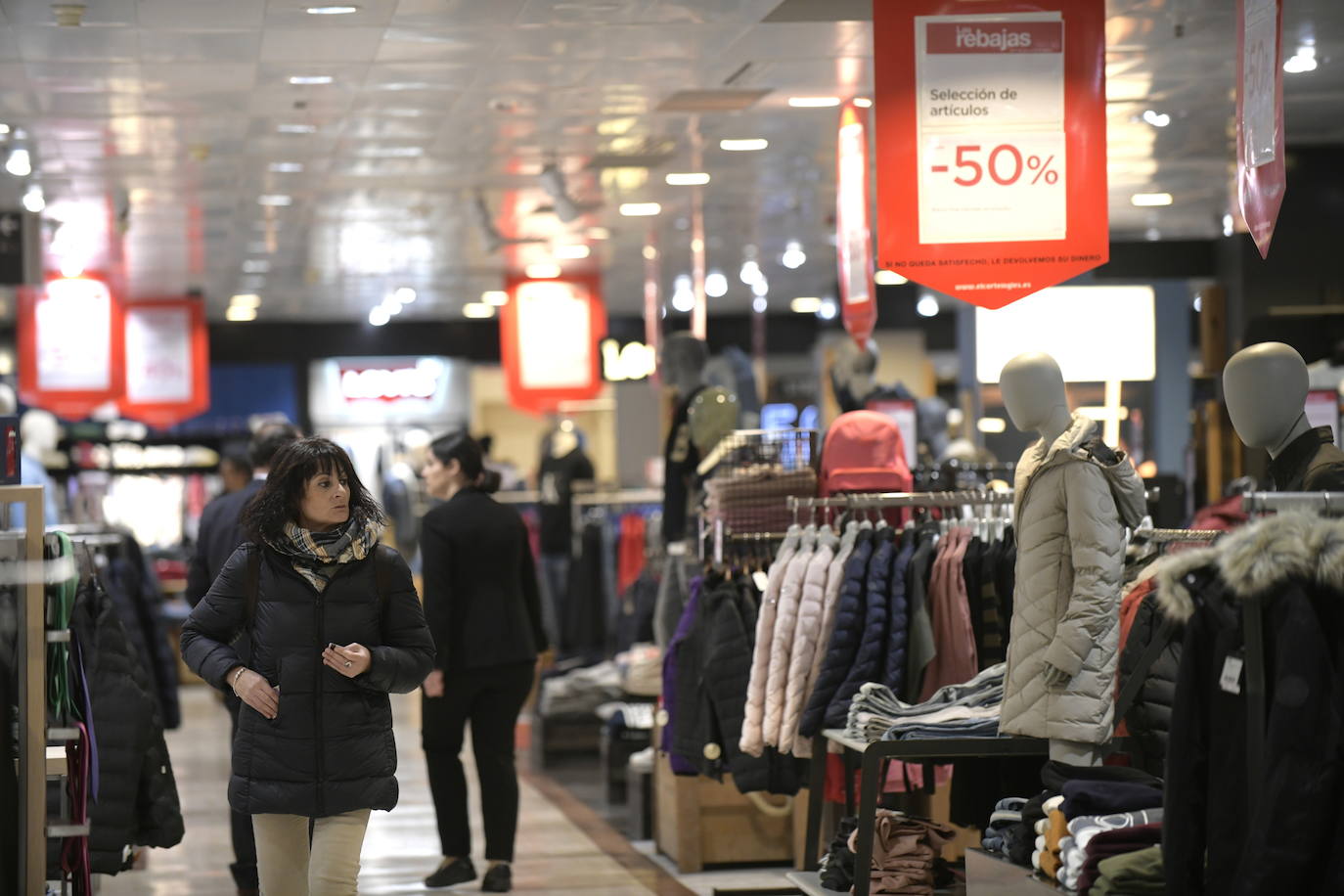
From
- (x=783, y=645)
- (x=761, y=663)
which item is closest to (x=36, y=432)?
(x=761, y=663)

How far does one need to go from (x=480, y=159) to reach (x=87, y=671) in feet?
18.8

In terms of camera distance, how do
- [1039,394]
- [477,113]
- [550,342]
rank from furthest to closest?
[550,342] < [477,113] < [1039,394]

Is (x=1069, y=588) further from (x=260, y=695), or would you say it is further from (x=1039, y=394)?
(x=260, y=695)

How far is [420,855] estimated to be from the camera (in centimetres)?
744

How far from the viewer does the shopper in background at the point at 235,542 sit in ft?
19.7

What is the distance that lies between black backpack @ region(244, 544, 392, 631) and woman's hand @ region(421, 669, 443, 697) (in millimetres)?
1950

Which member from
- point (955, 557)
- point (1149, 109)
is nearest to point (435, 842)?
point (955, 557)

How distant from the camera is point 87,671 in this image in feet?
17.9

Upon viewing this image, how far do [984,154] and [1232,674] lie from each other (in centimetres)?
308

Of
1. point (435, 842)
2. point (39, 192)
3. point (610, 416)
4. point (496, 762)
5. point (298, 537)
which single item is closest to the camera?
point (298, 537)

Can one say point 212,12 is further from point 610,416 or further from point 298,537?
point 610,416

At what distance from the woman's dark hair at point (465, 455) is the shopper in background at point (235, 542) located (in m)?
0.53

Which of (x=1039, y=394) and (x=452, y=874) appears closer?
(x=1039, y=394)

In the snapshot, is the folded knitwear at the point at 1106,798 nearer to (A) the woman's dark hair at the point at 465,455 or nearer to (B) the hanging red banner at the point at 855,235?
(A) the woman's dark hair at the point at 465,455
